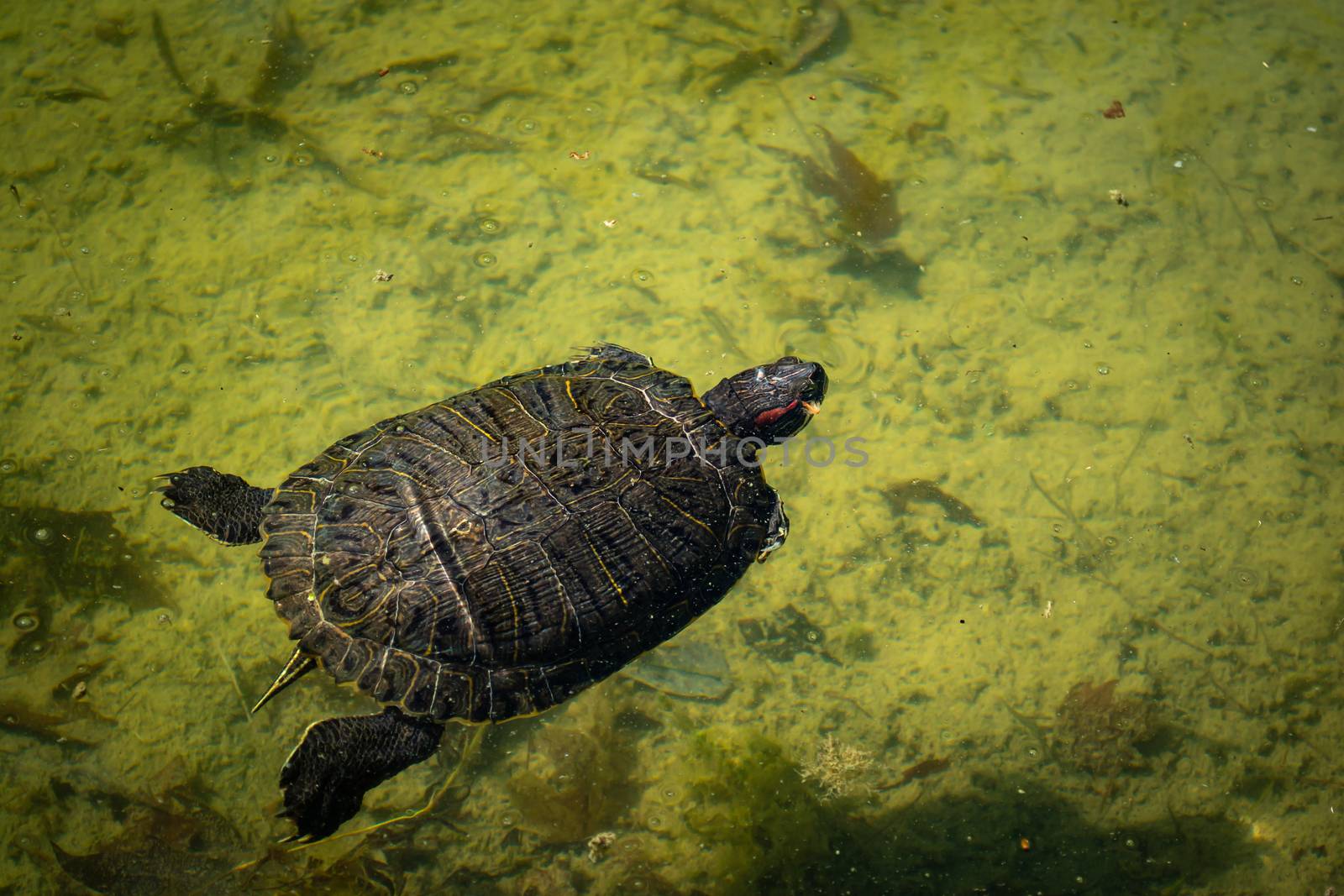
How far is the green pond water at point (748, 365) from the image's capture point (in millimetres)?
3230

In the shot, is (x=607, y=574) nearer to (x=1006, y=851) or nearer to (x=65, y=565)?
(x=1006, y=851)

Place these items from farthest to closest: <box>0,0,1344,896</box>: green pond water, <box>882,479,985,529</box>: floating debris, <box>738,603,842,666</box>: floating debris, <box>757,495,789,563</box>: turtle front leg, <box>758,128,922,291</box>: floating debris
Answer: <box>758,128,922,291</box>: floating debris → <box>882,479,985,529</box>: floating debris → <box>738,603,842,666</box>: floating debris → <box>757,495,789,563</box>: turtle front leg → <box>0,0,1344,896</box>: green pond water

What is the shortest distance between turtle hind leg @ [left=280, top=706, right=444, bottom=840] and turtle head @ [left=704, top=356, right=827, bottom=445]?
1.80 meters

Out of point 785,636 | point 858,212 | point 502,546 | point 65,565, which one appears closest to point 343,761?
point 502,546

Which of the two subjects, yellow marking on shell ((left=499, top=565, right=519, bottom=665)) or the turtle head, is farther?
the turtle head

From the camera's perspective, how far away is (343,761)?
2.70 metres

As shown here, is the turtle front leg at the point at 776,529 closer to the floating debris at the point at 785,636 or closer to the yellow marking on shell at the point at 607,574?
the floating debris at the point at 785,636

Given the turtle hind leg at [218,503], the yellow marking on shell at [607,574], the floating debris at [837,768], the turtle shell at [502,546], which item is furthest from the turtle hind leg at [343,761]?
the floating debris at [837,768]

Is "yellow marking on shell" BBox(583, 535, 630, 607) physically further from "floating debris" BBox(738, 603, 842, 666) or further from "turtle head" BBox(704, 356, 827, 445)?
"turtle head" BBox(704, 356, 827, 445)

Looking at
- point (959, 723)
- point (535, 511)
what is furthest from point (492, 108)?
point (959, 723)

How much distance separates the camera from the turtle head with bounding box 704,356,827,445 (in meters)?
3.57

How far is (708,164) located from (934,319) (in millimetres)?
1520

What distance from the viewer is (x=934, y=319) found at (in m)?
4.13

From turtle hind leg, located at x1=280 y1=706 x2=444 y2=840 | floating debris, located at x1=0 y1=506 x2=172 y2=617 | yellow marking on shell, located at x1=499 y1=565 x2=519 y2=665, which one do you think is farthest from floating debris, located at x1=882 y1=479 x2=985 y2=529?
floating debris, located at x1=0 y1=506 x2=172 y2=617
